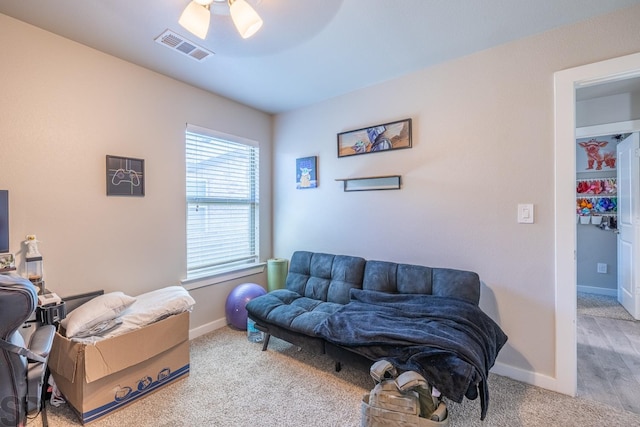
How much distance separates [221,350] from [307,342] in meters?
0.92

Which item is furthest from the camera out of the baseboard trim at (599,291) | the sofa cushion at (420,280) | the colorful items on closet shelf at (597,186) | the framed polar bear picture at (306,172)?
the colorful items on closet shelf at (597,186)

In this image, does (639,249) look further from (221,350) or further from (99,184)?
(99,184)

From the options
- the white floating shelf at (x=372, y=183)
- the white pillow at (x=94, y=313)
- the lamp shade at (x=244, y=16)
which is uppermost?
the lamp shade at (x=244, y=16)

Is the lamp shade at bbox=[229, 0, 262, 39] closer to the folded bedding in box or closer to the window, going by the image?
the window

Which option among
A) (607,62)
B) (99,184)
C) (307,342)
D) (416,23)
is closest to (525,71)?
(607,62)

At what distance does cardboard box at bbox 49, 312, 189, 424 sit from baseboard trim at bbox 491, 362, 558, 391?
241 centimetres

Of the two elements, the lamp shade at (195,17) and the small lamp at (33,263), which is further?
the small lamp at (33,263)

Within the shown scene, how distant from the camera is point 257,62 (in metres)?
2.28

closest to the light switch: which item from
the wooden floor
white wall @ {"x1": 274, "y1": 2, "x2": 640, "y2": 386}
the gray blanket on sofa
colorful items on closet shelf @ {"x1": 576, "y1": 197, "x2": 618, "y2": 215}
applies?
white wall @ {"x1": 274, "y1": 2, "x2": 640, "y2": 386}

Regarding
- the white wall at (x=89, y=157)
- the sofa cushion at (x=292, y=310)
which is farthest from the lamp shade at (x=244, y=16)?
the sofa cushion at (x=292, y=310)

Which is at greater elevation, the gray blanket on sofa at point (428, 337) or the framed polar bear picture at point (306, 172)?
the framed polar bear picture at point (306, 172)

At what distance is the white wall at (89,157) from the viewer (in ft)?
5.96

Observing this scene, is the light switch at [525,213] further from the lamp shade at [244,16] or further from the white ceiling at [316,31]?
the lamp shade at [244,16]

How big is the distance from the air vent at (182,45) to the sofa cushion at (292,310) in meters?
2.07
